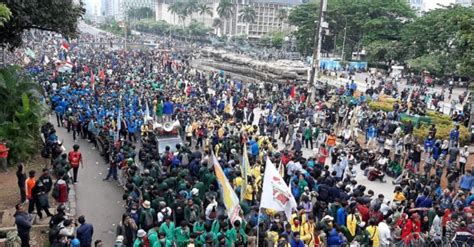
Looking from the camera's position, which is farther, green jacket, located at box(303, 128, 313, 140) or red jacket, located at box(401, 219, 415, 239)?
green jacket, located at box(303, 128, 313, 140)

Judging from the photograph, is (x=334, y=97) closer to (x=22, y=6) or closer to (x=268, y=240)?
(x=22, y=6)

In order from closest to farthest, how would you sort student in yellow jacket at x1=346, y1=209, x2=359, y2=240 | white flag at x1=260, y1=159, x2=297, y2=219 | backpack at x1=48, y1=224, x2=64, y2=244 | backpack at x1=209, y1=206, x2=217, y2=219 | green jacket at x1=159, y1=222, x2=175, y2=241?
backpack at x1=48, y1=224, x2=64, y2=244 < white flag at x1=260, y1=159, x2=297, y2=219 < green jacket at x1=159, y1=222, x2=175, y2=241 < student in yellow jacket at x1=346, y1=209, x2=359, y2=240 < backpack at x1=209, y1=206, x2=217, y2=219

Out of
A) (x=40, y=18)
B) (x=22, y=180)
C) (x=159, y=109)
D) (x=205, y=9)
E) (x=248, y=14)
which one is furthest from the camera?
(x=205, y=9)

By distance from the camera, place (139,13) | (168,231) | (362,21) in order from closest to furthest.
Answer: (168,231), (362,21), (139,13)

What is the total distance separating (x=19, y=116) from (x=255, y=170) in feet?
25.3

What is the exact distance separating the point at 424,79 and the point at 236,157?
98.8ft

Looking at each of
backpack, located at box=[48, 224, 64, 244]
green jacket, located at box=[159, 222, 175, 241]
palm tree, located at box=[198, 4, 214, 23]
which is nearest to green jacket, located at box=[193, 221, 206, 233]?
green jacket, located at box=[159, 222, 175, 241]

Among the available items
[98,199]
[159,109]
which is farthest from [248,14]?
[98,199]

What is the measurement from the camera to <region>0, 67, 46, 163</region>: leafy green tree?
1400cm

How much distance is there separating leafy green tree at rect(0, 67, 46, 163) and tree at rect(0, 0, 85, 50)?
1732 millimetres

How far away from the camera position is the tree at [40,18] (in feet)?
51.9

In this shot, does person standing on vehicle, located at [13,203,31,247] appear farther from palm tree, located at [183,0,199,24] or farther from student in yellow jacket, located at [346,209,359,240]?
palm tree, located at [183,0,199,24]

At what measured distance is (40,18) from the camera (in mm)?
17000

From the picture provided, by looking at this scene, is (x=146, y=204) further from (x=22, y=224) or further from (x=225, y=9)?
(x=225, y=9)
